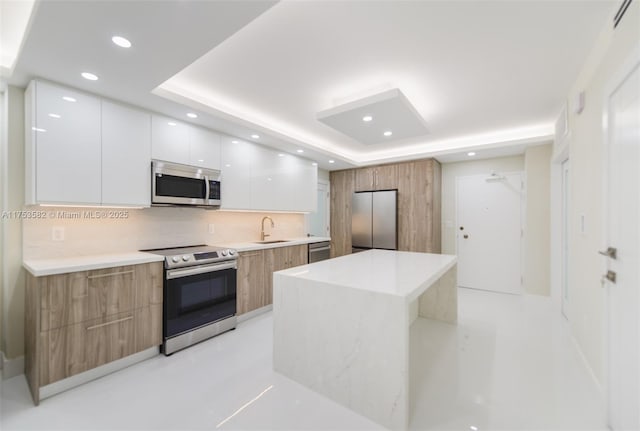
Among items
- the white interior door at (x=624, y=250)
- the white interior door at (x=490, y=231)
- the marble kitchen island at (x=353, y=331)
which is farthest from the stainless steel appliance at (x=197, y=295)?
the white interior door at (x=490, y=231)

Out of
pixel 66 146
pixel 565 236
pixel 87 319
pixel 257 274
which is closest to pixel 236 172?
pixel 257 274

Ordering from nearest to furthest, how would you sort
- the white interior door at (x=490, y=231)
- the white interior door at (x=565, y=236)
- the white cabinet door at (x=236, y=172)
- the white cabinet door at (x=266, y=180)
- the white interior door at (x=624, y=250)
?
the white interior door at (x=624, y=250) → the white cabinet door at (x=236, y=172) → the white interior door at (x=565, y=236) → the white cabinet door at (x=266, y=180) → the white interior door at (x=490, y=231)

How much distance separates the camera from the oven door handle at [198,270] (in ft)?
8.09

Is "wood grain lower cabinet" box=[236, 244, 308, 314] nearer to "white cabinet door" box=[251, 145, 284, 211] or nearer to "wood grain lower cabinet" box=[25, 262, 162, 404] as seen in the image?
"white cabinet door" box=[251, 145, 284, 211]

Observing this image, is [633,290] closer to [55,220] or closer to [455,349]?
[455,349]

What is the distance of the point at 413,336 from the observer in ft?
9.14

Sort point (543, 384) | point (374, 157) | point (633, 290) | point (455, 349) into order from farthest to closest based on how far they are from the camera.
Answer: point (374, 157), point (455, 349), point (543, 384), point (633, 290)

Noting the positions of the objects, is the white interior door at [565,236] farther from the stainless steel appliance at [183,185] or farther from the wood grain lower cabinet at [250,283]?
the stainless steel appliance at [183,185]

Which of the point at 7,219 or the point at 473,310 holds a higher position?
the point at 7,219

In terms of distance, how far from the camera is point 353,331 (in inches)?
68.2

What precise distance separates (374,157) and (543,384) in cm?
412

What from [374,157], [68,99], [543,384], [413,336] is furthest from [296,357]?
[374,157]

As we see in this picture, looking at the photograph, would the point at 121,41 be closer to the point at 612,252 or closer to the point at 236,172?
the point at 236,172

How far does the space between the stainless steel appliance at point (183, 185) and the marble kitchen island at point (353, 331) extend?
1.46 metres
